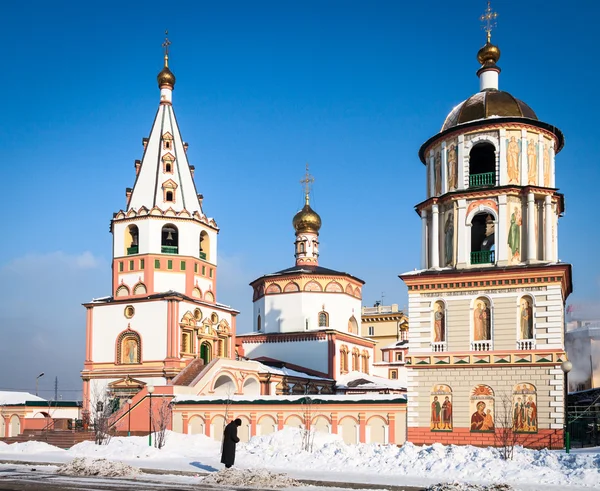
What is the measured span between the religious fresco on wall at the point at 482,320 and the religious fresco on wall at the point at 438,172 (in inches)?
168

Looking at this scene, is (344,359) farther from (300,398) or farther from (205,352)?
(300,398)

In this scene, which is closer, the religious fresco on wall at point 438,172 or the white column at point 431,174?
the religious fresco on wall at point 438,172

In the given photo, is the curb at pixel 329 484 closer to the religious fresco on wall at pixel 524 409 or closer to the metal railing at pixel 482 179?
the religious fresco on wall at pixel 524 409

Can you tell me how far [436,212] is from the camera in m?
26.7

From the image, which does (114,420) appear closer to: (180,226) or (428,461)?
(180,226)

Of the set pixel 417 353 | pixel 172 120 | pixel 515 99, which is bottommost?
pixel 417 353

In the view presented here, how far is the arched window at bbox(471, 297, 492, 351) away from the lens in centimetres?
2495

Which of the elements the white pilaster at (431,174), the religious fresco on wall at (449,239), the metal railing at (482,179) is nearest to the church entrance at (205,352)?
the white pilaster at (431,174)

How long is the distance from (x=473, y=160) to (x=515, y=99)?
260 centimetres

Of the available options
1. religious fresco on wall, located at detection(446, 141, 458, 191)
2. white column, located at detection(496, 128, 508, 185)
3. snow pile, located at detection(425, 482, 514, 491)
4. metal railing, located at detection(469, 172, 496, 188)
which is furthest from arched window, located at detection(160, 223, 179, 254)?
snow pile, located at detection(425, 482, 514, 491)

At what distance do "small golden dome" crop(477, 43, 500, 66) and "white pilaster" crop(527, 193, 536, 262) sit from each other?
20.8 feet

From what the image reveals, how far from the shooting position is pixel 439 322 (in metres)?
25.7

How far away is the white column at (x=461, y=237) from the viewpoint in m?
25.7

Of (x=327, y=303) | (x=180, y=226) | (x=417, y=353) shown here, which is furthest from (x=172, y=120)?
(x=417, y=353)
